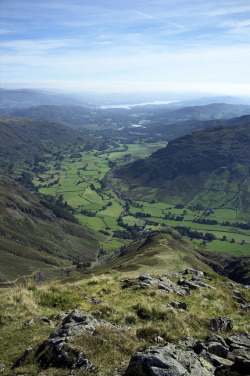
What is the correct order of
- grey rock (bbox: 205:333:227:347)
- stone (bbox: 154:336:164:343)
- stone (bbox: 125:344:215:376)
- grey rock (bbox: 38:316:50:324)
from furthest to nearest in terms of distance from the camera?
1. grey rock (bbox: 38:316:50:324)
2. grey rock (bbox: 205:333:227:347)
3. stone (bbox: 154:336:164:343)
4. stone (bbox: 125:344:215:376)

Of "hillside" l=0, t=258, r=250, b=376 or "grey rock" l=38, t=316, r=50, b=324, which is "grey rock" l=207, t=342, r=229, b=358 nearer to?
"hillside" l=0, t=258, r=250, b=376

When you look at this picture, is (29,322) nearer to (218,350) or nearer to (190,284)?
(218,350)

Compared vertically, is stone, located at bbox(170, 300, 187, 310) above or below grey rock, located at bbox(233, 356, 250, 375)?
below

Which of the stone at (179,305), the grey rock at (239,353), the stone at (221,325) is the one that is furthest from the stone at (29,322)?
the stone at (221,325)

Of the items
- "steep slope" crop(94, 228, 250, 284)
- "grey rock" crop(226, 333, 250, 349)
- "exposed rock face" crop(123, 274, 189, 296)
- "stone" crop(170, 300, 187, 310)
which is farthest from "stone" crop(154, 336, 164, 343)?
"steep slope" crop(94, 228, 250, 284)

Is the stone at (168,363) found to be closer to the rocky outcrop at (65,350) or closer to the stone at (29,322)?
the rocky outcrop at (65,350)

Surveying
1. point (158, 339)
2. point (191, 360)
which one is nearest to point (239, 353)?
point (191, 360)
